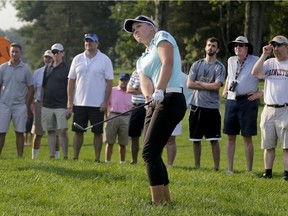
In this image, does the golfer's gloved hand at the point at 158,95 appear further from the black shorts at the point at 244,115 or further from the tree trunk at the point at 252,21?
the tree trunk at the point at 252,21

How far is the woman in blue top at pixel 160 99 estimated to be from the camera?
21.4ft

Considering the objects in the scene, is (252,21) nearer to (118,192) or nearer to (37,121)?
(37,121)

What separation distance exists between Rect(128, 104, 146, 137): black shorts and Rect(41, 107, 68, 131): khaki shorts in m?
1.35

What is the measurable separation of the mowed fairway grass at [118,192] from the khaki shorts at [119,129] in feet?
8.72

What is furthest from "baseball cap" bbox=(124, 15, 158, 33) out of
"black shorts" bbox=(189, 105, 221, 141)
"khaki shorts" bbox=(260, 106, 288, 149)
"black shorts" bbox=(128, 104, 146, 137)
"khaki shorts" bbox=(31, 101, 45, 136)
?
"khaki shorts" bbox=(31, 101, 45, 136)

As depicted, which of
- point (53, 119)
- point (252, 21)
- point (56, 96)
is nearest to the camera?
point (56, 96)

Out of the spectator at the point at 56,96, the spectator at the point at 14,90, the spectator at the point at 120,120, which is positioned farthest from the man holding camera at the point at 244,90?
the spectator at the point at 14,90

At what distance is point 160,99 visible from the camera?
21.1ft

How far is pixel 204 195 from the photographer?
7.48 meters

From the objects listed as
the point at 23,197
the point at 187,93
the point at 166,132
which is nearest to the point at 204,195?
the point at 166,132

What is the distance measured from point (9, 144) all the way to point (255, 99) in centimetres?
1543

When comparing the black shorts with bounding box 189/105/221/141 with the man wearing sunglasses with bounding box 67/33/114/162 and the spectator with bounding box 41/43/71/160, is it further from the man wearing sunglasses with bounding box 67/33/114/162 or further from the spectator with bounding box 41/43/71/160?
the spectator with bounding box 41/43/71/160

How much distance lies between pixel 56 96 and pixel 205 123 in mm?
3096

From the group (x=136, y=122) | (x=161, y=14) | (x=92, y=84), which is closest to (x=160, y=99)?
(x=92, y=84)
